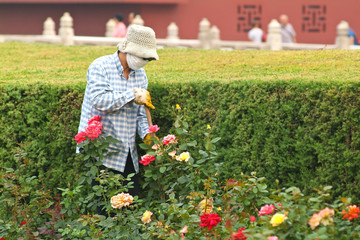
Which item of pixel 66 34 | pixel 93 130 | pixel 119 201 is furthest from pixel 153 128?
pixel 66 34

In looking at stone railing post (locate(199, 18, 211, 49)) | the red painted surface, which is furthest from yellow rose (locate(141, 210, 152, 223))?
the red painted surface

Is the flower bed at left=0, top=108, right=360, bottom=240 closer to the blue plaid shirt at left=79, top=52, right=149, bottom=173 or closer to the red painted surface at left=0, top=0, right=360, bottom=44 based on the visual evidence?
the blue plaid shirt at left=79, top=52, right=149, bottom=173

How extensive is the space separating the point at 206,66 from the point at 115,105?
3240 millimetres

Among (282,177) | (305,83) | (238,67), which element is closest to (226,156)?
(282,177)

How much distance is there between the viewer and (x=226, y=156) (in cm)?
519

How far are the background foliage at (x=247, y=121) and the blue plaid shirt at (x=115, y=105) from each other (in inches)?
19.0

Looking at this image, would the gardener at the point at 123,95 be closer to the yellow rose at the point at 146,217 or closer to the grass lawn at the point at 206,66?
the yellow rose at the point at 146,217

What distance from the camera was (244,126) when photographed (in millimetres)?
5113

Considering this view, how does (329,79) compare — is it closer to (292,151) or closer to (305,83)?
(305,83)

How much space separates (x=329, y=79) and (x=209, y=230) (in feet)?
5.35

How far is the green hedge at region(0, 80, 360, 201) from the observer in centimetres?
466

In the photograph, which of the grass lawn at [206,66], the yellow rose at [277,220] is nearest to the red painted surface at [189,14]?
the grass lawn at [206,66]

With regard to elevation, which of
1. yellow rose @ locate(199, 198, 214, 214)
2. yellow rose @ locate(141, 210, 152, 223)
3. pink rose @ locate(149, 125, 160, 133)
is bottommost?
yellow rose @ locate(141, 210, 152, 223)

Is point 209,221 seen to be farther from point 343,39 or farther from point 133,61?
point 343,39
